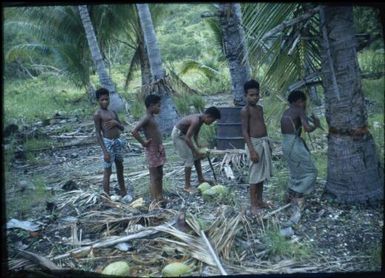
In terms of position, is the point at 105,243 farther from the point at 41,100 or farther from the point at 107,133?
the point at 41,100

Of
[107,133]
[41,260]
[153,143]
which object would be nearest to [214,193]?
[153,143]

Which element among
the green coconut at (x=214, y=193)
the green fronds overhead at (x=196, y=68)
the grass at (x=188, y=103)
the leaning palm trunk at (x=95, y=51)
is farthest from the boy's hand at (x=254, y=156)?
the green fronds overhead at (x=196, y=68)

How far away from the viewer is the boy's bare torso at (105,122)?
5922mm

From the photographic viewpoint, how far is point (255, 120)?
525cm

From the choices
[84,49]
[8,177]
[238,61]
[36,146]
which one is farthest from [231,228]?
[84,49]

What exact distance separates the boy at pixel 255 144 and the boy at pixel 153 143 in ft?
3.61

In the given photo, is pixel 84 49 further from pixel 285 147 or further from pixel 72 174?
pixel 285 147

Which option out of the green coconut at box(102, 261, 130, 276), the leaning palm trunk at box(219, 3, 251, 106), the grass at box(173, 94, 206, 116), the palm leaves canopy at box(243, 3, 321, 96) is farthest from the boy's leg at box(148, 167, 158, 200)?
the grass at box(173, 94, 206, 116)

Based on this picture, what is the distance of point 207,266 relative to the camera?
4023 millimetres

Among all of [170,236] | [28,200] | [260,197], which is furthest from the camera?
[28,200]

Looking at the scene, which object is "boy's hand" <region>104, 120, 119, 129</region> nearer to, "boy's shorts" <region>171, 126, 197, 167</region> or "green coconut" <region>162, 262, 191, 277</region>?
"boy's shorts" <region>171, 126, 197, 167</region>

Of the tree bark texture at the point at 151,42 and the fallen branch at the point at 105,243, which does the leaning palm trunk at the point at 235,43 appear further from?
the fallen branch at the point at 105,243

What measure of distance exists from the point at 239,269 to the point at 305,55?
279cm

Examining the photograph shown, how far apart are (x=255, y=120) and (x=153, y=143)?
4.25 feet
